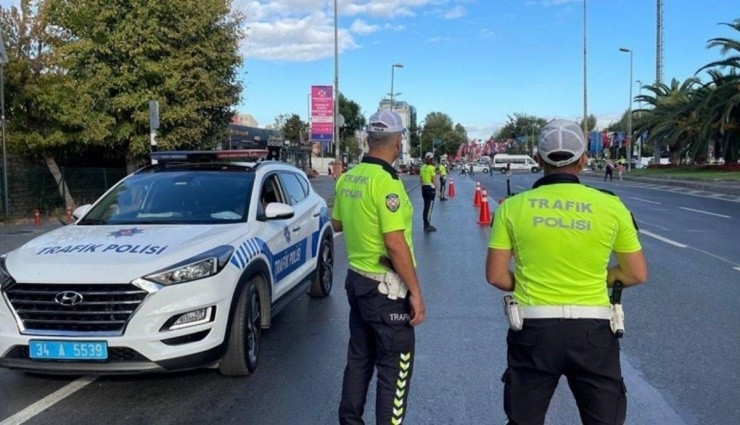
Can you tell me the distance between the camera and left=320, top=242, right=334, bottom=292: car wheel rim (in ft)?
26.3

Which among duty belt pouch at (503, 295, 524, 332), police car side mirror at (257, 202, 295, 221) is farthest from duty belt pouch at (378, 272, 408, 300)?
police car side mirror at (257, 202, 295, 221)

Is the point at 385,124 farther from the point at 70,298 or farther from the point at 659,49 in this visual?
the point at 659,49

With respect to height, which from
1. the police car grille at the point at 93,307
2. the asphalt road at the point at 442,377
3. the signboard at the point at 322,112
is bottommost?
the asphalt road at the point at 442,377

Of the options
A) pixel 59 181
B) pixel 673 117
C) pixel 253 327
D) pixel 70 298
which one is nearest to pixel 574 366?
pixel 253 327

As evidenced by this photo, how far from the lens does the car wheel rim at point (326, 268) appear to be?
316 inches

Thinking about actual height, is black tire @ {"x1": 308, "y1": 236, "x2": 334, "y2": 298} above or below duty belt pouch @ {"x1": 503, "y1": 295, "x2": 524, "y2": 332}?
below

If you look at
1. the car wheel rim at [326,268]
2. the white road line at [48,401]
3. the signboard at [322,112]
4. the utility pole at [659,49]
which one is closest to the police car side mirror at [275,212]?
the white road line at [48,401]

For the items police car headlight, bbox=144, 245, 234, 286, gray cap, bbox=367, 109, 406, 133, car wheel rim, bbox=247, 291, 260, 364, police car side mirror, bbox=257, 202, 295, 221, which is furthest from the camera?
police car side mirror, bbox=257, 202, 295, 221

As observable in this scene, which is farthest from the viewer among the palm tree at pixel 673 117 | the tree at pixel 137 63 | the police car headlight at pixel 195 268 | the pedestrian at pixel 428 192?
the palm tree at pixel 673 117

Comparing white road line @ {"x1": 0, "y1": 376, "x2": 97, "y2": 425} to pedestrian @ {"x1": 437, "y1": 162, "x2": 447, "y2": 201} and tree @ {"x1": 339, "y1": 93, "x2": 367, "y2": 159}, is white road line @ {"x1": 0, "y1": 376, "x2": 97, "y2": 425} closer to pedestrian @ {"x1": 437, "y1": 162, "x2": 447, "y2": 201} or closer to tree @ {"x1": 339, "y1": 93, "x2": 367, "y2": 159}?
pedestrian @ {"x1": 437, "y1": 162, "x2": 447, "y2": 201}

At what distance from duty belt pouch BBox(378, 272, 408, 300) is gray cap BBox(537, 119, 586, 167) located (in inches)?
38.9

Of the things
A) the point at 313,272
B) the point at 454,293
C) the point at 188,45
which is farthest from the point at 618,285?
the point at 188,45

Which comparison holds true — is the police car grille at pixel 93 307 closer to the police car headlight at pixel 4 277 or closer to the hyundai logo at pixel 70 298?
the hyundai logo at pixel 70 298

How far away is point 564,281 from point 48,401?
150 inches
